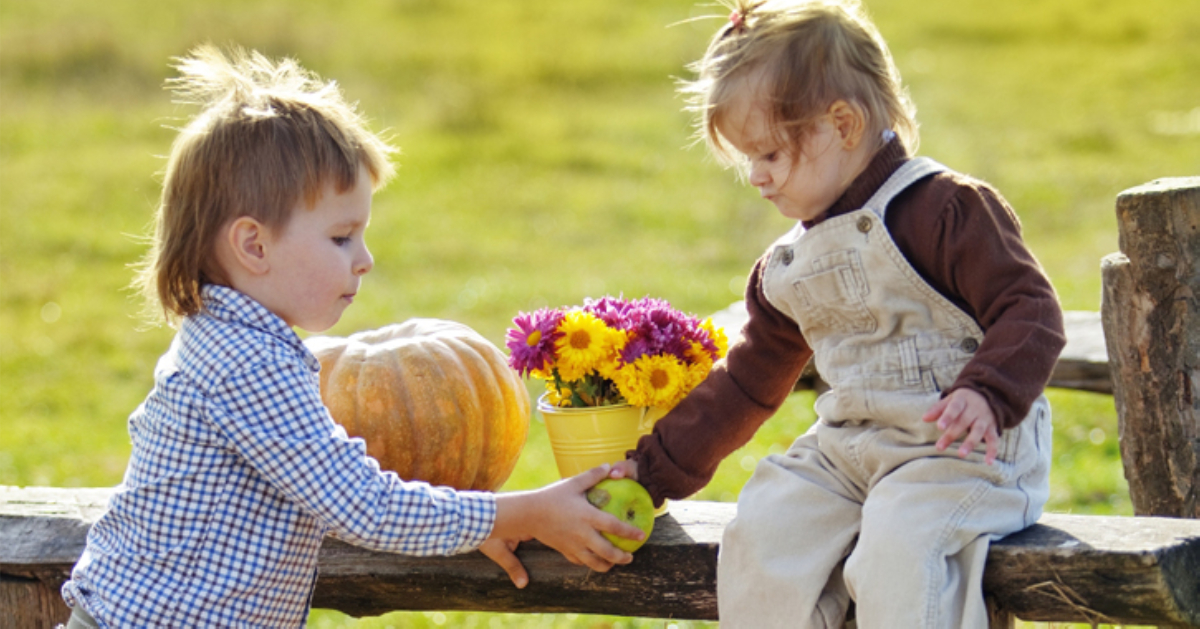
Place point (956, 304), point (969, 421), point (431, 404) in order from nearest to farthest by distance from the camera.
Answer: point (969, 421)
point (956, 304)
point (431, 404)

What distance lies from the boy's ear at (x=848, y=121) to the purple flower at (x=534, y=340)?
2.69 ft

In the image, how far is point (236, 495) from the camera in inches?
96.1

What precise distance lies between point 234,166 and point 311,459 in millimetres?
630

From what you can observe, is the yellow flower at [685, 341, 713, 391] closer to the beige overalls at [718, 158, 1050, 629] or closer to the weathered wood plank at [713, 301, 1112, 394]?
the beige overalls at [718, 158, 1050, 629]

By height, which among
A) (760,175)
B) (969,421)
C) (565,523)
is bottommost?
(565,523)

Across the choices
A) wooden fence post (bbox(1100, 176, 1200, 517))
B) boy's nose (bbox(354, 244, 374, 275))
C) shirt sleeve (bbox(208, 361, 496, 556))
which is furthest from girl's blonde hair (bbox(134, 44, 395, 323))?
wooden fence post (bbox(1100, 176, 1200, 517))

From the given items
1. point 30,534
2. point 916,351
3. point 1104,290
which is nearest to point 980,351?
point 916,351

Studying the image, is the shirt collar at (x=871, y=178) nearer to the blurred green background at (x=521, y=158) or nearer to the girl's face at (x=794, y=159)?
the girl's face at (x=794, y=159)

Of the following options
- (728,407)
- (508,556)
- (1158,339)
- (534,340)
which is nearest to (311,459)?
(508,556)

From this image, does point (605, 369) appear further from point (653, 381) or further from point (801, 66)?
point (801, 66)

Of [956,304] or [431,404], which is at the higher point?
[956,304]

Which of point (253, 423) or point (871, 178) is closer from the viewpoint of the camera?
point (253, 423)

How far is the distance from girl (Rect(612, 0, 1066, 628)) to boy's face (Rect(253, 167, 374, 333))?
746 mm

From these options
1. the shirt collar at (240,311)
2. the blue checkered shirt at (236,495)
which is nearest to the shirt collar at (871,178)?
the blue checkered shirt at (236,495)
